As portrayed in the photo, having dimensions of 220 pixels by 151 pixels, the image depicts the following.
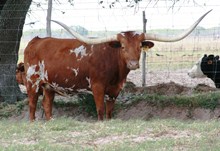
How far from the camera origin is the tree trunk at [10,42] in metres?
13.1

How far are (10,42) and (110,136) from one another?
686 centimetres

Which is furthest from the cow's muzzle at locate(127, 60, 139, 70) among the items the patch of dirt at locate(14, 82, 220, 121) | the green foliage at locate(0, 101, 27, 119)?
the green foliage at locate(0, 101, 27, 119)

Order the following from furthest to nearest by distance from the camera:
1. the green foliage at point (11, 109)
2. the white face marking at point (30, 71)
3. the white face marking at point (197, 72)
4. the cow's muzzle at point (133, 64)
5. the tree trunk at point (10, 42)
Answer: the white face marking at point (197, 72) < the tree trunk at point (10, 42) < the green foliage at point (11, 109) < the white face marking at point (30, 71) < the cow's muzzle at point (133, 64)

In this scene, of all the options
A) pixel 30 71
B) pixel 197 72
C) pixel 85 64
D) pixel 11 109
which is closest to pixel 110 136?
pixel 85 64

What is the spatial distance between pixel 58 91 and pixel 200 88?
372 centimetres

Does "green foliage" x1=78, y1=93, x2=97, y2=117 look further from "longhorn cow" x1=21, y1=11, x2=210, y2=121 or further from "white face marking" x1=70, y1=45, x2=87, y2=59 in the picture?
"white face marking" x1=70, y1=45, x2=87, y2=59

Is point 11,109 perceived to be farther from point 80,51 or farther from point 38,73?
point 80,51

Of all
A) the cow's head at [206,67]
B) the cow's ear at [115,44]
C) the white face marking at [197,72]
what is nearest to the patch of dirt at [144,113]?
the cow's ear at [115,44]

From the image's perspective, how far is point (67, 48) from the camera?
1084cm

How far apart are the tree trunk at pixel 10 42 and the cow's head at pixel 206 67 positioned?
6.11 m

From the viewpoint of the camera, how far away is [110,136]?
6.93 m

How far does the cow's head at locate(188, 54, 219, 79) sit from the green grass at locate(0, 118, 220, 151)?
9529mm

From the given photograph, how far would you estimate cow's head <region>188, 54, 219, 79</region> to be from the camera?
56.3 ft

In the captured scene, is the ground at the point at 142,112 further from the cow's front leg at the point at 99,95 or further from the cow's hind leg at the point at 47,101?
the cow's front leg at the point at 99,95
